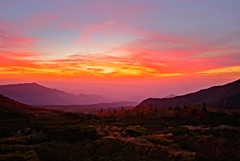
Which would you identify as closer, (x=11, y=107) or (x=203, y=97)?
(x=11, y=107)

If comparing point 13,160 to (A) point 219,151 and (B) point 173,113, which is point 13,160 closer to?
(A) point 219,151

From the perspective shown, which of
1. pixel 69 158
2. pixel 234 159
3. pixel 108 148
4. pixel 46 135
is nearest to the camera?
pixel 234 159

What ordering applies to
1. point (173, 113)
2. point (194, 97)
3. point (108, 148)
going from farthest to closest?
point (194, 97)
point (173, 113)
point (108, 148)

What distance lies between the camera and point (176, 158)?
15.1 m

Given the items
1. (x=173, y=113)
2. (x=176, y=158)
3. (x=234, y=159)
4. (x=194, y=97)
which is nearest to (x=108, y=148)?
(x=176, y=158)

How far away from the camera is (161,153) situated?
1555cm

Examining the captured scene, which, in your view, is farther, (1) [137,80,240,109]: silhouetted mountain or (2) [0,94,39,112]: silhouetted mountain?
(1) [137,80,240,109]: silhouetted mountain

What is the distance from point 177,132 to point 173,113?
3036cm

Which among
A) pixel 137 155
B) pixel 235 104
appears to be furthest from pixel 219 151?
pixel 235 104

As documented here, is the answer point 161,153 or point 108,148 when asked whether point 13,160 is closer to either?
point 108,148

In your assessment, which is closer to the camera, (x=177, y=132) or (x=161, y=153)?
(x=161, y=153)

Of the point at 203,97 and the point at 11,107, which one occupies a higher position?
the point at 203,97

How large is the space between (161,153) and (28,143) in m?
10.6

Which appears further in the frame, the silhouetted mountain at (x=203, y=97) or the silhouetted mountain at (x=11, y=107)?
the silhouetted mountain at (x=203, y=97)
